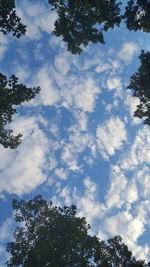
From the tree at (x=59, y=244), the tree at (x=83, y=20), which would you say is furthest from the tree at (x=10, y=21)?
the tree at (x=59, y=244)

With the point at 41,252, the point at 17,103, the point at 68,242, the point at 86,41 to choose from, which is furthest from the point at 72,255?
the point at 86,41

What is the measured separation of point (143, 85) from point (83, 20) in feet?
26.3

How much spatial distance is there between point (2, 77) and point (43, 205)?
1427 cm

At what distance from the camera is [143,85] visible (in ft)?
75.8

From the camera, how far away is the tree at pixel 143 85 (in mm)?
22375

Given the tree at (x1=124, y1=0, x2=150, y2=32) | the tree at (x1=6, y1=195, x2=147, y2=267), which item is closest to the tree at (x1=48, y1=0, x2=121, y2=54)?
the tree at (x1=124, y1=0, x2=150, y2=32)

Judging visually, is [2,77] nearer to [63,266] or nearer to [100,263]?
[63,266]

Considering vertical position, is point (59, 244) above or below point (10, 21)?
below

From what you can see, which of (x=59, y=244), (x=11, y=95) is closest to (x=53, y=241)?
(x=59, y=244)

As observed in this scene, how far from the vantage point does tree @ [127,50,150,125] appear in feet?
73.4

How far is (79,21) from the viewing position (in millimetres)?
23453

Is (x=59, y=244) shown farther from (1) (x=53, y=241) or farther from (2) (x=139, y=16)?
(2) (x=139, y=16)

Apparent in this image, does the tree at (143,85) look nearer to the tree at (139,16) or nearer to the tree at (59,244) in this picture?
the tree at (139,16)

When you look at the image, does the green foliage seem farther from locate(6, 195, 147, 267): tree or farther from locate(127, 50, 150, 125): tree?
locate(127, 50, 150, 125): tree
